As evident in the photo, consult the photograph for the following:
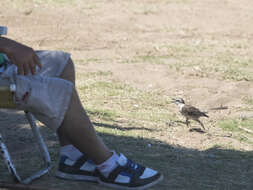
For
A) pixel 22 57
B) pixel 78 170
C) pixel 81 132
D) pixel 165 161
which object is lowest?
pixel 165 161

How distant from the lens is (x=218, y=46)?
12.1m

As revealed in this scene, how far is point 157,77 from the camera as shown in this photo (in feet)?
30.1

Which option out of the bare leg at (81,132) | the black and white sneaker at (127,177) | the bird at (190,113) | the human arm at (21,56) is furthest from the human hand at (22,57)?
the bird at (190,113)

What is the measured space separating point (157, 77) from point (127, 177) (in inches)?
234

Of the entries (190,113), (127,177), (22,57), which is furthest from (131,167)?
(190,113)

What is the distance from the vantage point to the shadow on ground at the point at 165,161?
3.69 meters

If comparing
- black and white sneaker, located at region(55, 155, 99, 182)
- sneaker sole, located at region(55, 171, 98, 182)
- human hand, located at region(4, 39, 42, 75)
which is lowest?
sneaker sole, located at region(55, 171, 98, 182)

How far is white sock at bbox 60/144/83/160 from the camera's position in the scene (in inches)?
138

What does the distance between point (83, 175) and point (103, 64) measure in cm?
666

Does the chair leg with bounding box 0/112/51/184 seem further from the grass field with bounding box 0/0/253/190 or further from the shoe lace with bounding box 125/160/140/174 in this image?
the shoe lace with bounding box 125/160/140/174

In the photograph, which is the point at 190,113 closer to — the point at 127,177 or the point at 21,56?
the point at 127,177

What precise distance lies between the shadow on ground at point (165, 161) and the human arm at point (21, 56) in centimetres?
88

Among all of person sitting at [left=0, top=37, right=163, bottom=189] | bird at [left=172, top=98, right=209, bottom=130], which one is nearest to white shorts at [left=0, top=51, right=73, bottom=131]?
person sitting at [left=0, top=37, right=163, bottom=189]

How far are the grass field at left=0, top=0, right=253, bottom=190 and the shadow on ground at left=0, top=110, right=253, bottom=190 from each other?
10mm
